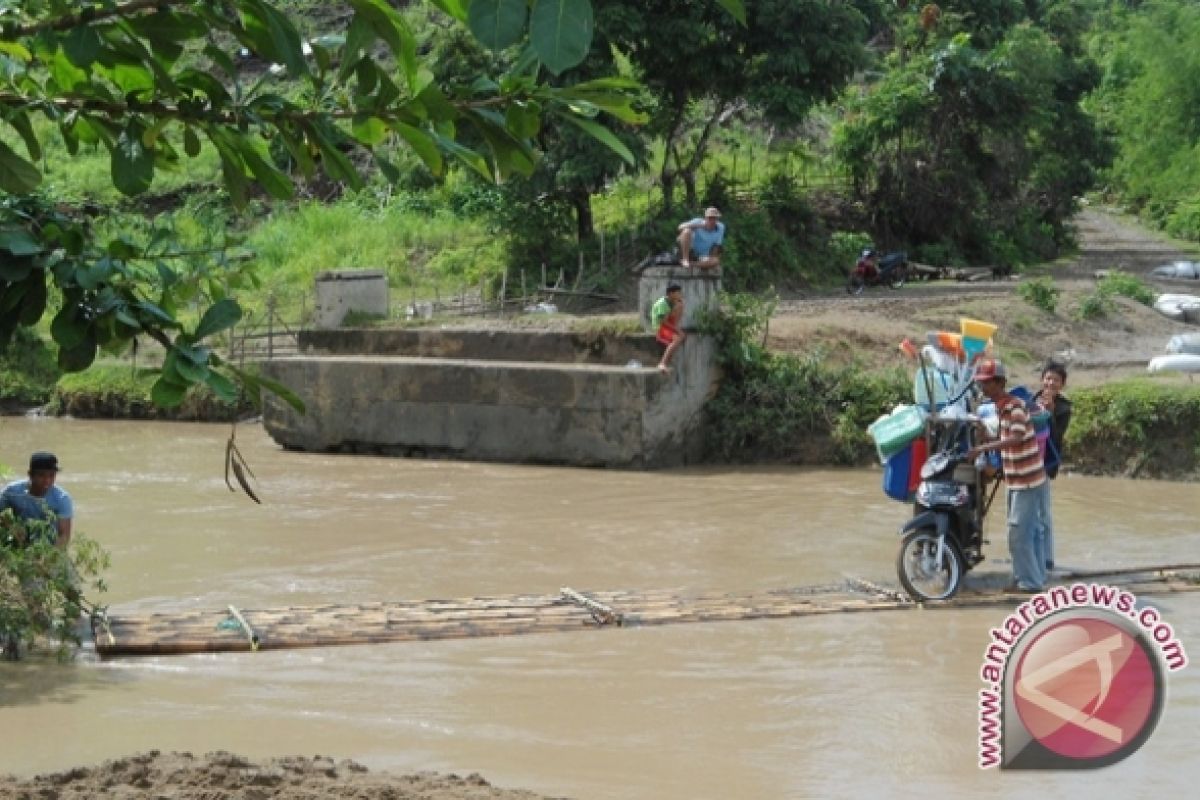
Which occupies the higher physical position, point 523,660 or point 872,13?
point 872,13

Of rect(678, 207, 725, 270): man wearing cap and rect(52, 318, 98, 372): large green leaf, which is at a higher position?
rect(678, 207, 725, 270): man wearing cap

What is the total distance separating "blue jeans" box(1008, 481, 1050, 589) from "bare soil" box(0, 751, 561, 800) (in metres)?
4.32

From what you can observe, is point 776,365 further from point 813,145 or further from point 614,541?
point 813,145

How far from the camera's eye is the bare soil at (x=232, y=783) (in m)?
5.74

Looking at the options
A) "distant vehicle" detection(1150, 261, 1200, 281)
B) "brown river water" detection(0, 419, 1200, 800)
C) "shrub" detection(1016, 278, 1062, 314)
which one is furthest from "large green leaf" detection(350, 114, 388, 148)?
"distant vehicle" detection(1150, 261, 1200, 281)

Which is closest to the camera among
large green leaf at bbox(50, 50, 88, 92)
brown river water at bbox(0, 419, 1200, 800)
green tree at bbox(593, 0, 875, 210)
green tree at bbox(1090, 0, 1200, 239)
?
large green leaf at bbox(50, 50, 88, 92)

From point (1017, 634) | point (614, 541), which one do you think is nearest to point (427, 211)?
point (614, 541)

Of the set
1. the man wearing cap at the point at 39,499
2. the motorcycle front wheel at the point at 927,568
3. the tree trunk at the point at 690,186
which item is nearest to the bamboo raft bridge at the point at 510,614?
the motorcycle front wheel at the point at 927,568

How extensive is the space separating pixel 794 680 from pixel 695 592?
2220 mm

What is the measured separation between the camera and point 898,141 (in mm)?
28125

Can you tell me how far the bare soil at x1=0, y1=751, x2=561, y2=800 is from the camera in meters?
5.74

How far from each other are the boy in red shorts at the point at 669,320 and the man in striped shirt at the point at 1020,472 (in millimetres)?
7601

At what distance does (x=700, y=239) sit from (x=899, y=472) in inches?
349

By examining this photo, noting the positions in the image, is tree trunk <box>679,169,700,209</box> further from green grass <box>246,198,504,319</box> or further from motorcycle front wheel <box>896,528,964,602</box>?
motorcycle front wheel <box>896,528,964,602</box>
